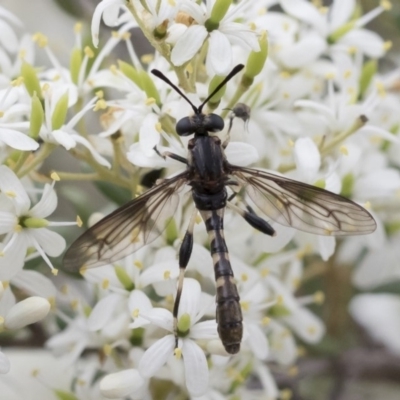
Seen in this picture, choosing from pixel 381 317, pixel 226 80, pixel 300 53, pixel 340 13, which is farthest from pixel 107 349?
pixel 381 317

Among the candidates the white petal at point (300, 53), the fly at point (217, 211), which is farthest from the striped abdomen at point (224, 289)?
the white petal at point (300, 53)

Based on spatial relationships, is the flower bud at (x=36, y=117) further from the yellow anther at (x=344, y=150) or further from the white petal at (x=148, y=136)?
the yellow anther at (x=344, y=150)

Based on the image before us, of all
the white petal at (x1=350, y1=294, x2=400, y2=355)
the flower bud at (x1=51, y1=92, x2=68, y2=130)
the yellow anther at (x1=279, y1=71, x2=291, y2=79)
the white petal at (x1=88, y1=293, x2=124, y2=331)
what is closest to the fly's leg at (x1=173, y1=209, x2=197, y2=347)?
the white petal at (x1=88, y1=293, x2=124, y2=331)

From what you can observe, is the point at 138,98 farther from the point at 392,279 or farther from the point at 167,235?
the point at 392,279

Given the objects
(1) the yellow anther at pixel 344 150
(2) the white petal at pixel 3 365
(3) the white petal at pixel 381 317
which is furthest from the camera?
(3) the white petal at pixel 381 317

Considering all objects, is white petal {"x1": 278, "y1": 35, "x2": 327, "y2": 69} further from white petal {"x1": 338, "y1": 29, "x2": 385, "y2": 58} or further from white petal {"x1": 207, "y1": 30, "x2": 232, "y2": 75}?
white petal {"x1": 207, "y1": 30, "x2": 232, "y2": 75}

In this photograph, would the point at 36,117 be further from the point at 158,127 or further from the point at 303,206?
the point at 303,206
